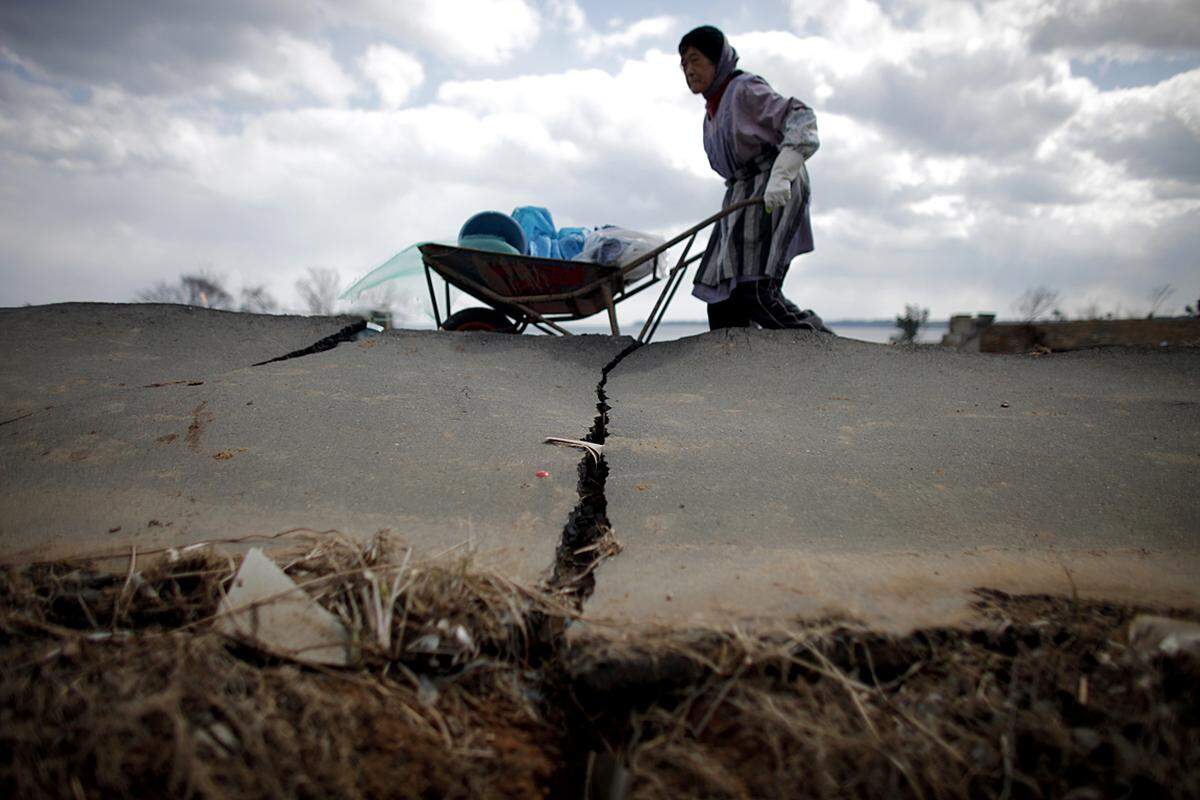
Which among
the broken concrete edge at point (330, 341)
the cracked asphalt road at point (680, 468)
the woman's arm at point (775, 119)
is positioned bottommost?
the cracked asphalt road at point (680, 468)

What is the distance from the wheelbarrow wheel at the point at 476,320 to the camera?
4.17 m

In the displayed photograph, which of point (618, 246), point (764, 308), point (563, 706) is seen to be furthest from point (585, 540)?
point (618, 246)

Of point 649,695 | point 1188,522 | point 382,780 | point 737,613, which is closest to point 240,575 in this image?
point 382,780

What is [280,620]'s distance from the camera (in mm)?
954

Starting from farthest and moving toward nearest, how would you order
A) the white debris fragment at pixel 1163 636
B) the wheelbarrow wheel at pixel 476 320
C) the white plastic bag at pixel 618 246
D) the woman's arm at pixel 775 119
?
the wheelbarrow wheel at pixel 476 320
the white plastic bag at pixel 618 246
the woman's arm at pixel 775 119
the white debris fragment at pixel 1163 636

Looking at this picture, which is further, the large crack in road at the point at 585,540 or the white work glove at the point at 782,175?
the white work glove at the point at 782,175

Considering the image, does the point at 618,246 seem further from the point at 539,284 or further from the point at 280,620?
the point at 280,620

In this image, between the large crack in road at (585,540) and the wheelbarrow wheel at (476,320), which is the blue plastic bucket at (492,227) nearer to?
Answer: the wheelbarrow wheel at (476,320)

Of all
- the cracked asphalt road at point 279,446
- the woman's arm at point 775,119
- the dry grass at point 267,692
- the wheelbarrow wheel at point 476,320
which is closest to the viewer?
the dry grass at point 267,692

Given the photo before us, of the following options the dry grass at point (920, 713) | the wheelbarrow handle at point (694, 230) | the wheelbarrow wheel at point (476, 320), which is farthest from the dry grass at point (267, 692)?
the wheelbarrow wheel at point (476, 320)

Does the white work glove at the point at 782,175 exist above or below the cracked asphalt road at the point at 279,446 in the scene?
above

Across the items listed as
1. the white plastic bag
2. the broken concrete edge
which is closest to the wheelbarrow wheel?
the broken concrete edge

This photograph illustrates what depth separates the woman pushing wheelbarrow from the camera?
3.30m

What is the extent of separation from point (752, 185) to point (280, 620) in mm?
3467
